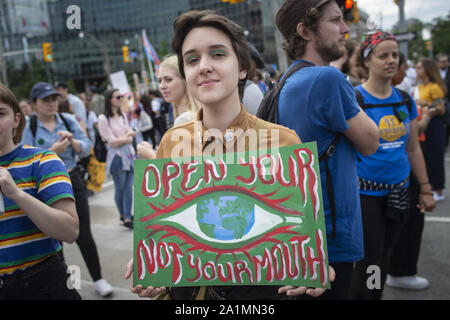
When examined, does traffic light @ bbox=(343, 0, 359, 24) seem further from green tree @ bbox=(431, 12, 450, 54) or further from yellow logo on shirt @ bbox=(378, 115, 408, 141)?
green tree @ bbox=(431, 12, 450, 54)

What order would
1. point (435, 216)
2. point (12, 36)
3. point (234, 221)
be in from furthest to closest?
point (12, 36) < point (435, 216) < point (234, 221)

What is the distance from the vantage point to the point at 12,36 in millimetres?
47656

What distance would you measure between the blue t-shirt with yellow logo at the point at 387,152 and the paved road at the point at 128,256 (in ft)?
4.29

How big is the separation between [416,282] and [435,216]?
2082mm

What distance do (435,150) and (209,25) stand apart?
16.9 ft

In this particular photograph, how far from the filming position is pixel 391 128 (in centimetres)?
244

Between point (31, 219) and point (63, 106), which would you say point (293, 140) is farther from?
point (63, 106)

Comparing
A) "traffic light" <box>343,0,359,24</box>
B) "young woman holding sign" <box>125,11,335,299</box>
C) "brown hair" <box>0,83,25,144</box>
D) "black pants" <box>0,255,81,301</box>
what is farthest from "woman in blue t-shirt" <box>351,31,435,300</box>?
"brown hair" <box>0,83,25,144</box>

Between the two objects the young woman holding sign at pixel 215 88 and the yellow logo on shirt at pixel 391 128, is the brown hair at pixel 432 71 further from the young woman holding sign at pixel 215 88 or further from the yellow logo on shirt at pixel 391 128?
the young woman holding sign at pixel 215 88

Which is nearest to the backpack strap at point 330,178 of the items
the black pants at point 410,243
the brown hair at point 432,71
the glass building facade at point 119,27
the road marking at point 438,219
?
the black pants at point 410,243

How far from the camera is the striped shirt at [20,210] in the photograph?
Result: 1611 mm

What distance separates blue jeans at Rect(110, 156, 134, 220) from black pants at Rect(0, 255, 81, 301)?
3.44 metres

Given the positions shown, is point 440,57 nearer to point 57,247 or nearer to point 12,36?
point 57,247
